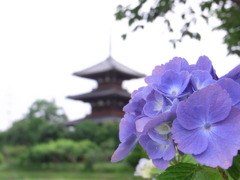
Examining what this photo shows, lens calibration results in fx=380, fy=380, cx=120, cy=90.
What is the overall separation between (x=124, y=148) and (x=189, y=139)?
128mm

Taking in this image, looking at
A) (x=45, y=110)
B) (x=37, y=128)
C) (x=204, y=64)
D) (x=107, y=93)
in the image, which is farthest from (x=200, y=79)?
(x=45, y=110)

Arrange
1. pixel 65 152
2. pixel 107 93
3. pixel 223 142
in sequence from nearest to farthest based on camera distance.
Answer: pixel 223 142 → pixel 65 152 → pixel 107 93

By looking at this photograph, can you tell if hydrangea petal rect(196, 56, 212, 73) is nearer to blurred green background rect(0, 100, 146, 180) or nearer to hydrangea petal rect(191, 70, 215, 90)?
hydrangea petal rect(191, 70, 215, 90)

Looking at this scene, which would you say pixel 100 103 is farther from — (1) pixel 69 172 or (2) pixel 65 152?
(1) pixel 69 172

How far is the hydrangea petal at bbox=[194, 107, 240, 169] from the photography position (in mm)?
401

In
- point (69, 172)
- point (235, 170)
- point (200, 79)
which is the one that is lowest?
point (235, 170)

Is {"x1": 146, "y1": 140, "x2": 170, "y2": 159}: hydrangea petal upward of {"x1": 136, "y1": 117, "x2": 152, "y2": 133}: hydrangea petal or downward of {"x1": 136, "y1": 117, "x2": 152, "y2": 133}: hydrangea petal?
downward

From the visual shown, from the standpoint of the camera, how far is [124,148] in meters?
0.53

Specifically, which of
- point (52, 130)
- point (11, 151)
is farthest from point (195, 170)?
point (11, 151)

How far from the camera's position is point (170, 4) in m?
2.95

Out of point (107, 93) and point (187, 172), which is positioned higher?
point (107, 93)

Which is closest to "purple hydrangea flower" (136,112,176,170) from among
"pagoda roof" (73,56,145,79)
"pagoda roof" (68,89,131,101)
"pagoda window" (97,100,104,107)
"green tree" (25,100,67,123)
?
"pagoda roof" (68,89,131,101)

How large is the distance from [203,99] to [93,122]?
23.2 meters

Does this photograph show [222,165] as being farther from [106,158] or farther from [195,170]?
[106,158]
